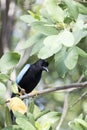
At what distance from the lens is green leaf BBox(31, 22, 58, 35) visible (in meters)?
1.78

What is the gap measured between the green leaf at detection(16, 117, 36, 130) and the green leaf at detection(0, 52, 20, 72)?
0.88ft

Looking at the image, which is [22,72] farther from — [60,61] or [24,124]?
[24,124]

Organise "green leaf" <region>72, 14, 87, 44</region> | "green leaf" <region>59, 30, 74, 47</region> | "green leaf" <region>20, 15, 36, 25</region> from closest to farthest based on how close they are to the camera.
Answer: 1. "green leaf" <region>59, 30, 74, 47</region>
2. "green leaf" <region>72, 14, 87, 44</region>
3. "green leaf" <region>20, 15, 36, 25</region>

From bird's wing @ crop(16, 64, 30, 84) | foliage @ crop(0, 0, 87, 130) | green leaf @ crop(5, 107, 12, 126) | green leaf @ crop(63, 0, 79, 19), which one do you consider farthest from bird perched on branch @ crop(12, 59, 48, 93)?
green leaf @ crop(63, 0, 79, 19)

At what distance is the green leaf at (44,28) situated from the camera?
178cm

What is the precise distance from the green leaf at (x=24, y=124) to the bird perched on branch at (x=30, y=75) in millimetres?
2205

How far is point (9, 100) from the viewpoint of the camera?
1889 mm

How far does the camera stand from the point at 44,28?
1.80m

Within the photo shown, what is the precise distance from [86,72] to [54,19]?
317 mm

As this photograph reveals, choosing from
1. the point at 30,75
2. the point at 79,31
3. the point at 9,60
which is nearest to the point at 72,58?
the point at 79,31

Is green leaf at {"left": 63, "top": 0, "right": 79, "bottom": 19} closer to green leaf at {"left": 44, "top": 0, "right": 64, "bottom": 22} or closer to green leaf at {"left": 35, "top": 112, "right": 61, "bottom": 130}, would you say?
green leaf at {"left": 44, "top": 0, "right": 64, "bottom": 22}

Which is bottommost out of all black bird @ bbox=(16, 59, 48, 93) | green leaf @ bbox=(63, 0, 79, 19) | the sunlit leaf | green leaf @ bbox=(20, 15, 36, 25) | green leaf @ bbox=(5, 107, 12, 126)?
black bird @ bbox=(16, 59, 48, 93)

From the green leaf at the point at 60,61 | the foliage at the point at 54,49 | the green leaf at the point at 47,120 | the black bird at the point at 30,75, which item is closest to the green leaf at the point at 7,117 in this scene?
the foliage at the point at 54,49

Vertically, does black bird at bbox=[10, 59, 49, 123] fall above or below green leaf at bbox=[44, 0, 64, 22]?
below
